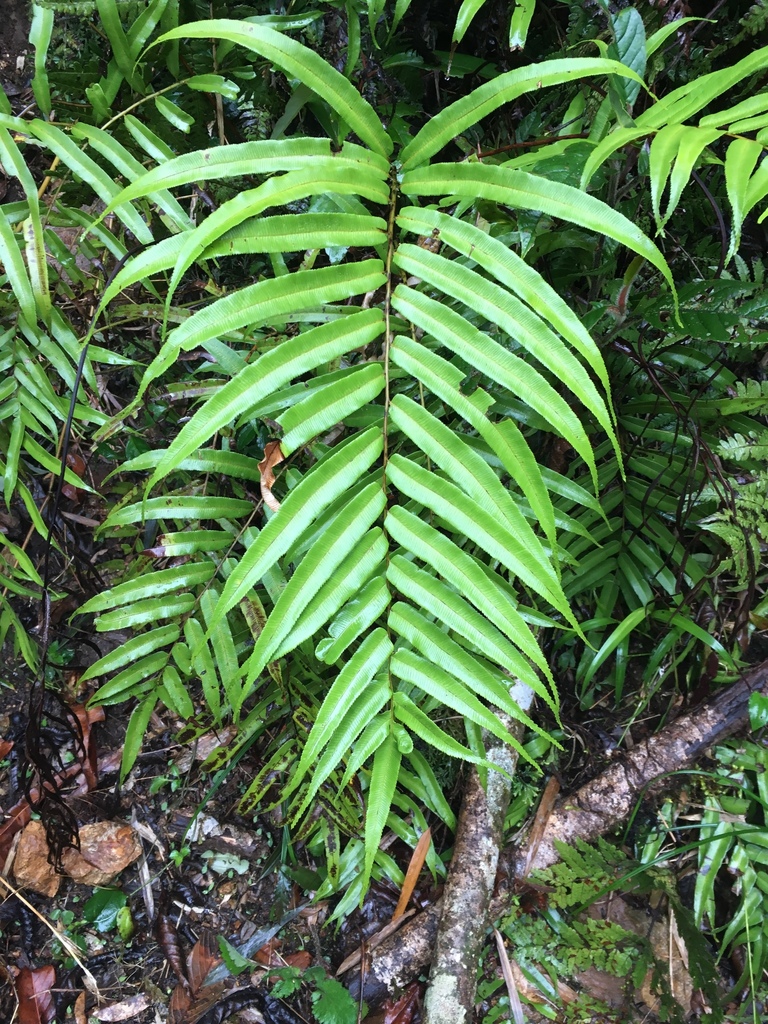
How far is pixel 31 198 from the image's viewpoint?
110cm

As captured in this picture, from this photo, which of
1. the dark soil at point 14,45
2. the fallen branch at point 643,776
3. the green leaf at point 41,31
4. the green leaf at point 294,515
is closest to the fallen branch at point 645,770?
the fallen branch at point 643,776

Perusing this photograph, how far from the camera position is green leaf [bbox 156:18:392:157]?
2.66 feet

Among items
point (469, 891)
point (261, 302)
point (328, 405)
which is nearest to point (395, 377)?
point (328, 405)

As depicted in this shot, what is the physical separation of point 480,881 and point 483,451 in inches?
43.4

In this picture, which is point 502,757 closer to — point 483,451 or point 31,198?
point 483,451

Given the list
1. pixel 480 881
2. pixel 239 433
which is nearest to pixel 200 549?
pixel 239 433

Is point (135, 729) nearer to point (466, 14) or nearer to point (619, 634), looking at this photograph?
point (619, 634)

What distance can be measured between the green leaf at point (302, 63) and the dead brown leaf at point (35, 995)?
209 centimetres

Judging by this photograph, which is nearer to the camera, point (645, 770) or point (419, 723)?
point (419, 723)

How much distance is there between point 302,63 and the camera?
2.89 feet

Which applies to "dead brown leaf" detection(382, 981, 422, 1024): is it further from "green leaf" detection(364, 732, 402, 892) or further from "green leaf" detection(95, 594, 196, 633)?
"green leaf" detection(95, 594, 196, 633)

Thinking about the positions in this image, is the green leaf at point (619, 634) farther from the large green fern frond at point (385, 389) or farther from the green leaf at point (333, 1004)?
the green leaf at point (333, 1004)

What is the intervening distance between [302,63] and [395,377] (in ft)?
1.65

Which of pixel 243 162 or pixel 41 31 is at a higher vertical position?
pixel 41 31
